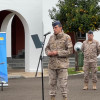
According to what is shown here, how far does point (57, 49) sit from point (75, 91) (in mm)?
4192

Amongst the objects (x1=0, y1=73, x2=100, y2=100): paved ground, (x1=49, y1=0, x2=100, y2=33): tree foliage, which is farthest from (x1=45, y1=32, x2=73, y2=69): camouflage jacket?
(x1=49, y1=0, x2=100, y2=33): tree foliage

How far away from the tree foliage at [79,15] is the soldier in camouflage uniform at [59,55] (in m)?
10.7

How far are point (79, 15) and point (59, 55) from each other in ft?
36.1

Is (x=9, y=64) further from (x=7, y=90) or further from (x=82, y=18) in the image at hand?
(x=7, y=90)

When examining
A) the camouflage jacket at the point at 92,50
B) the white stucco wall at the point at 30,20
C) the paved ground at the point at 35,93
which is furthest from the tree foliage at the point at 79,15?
the camouflage jacket at the point at 92,50

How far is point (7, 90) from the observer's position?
1400 centimetres

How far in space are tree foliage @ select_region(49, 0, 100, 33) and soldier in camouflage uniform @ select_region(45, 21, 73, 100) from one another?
10692 mm

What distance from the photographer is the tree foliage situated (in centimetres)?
2014

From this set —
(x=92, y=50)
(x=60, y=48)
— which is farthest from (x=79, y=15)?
(x=60, y=48)

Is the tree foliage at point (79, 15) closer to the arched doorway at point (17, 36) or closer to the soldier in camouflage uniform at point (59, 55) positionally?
the arched doorway at point (17, 36)

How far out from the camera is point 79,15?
65.9 feet

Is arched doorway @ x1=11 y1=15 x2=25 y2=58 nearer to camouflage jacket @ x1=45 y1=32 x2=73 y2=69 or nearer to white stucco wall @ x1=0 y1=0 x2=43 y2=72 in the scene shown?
white stucco wall @ x1=0 y1=0 x2=43 y2=72

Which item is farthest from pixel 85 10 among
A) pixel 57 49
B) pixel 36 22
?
pixel 57 49

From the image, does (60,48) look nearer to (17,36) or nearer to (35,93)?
(35,93)
